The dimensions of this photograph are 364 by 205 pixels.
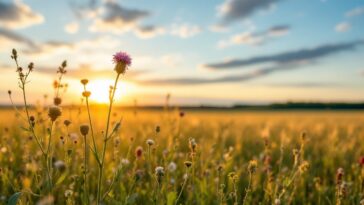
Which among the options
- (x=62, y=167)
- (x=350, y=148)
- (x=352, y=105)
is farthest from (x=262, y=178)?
(x=352, y=105)

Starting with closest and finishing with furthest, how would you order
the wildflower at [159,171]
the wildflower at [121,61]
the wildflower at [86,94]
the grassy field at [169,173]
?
the wildflower at [86,94]
the wildflower at [121,61]
the wildflower at [159,171]
the grassy field at [169,173]

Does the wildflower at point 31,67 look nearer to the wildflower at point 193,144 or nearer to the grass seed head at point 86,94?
the grass seed head at point 86,94

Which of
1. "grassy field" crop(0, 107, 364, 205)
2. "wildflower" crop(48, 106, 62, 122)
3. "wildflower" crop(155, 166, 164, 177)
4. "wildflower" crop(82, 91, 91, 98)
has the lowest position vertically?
"grassy field" crop(0, 107, 364, 205)

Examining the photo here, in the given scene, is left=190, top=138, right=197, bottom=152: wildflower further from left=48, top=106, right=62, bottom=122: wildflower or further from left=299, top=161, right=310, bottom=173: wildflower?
left=48, top=106, right=62, bottom=122: wildflower

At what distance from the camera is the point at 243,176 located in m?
5.56

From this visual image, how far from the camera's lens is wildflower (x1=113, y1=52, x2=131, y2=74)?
248 centimetres

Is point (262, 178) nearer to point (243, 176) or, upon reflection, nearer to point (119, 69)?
point (243, 176)

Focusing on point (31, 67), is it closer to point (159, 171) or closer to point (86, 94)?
point (86, 94)

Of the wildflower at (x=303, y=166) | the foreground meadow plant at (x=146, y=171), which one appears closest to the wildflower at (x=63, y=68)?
the foreground meadow plant at (x=146, y=171)

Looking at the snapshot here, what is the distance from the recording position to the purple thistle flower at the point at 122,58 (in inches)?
99.8

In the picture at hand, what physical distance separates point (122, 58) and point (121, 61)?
0.03 meters

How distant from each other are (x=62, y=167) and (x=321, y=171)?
514 centimetres

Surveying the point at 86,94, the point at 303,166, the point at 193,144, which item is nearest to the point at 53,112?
the point at 86,94

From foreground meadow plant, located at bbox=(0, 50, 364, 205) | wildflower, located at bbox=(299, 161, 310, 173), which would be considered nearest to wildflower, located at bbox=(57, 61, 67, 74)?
foreground meadow plant, located at bbox=(0, 50, 364, 205)
